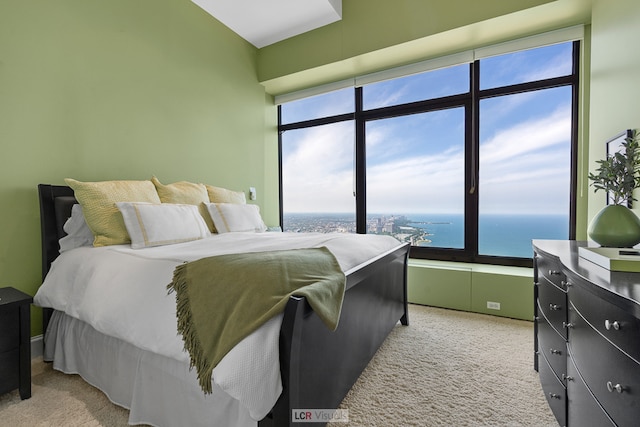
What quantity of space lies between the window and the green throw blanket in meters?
2.52

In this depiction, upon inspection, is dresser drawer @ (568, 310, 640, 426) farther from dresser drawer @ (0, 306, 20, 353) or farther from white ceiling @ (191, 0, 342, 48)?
white ceiling @ (191, 0, 342, 48)

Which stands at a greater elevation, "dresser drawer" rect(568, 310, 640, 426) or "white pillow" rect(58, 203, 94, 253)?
"white pillow" rect(58, 203, 94, 253)

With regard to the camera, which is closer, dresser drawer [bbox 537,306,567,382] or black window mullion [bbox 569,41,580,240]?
dresser drawer [bbox 537,306,567,382]

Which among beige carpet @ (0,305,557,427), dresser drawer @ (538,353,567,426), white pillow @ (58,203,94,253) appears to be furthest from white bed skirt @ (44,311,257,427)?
dresser drawer @ (538,353,567,426)

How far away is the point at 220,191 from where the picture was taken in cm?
299

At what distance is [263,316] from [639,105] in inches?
83.8

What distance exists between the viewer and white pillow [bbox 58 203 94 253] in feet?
6.48

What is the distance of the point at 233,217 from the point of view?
2674mm

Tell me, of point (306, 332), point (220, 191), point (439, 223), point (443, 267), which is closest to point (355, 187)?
point (439, 223)

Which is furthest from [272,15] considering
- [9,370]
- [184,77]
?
[9,370]

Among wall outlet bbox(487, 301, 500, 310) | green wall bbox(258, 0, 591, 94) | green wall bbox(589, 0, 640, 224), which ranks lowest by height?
wall outlet bbox(487, 301, 500, 310)

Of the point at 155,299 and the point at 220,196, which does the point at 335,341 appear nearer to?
the point at 155,299

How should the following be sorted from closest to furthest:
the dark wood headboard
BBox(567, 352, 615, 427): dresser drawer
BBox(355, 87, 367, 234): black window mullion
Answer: BBox(567, 352, 615, 427): dresser drawer < the dark wood headboard < BBox(355, 87, 367, 234): black window mullion

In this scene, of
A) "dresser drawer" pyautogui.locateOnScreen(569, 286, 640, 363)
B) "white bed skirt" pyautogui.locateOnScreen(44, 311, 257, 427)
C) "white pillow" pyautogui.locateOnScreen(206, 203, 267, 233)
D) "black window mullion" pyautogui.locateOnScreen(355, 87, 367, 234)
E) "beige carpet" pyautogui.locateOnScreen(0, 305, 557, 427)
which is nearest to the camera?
"dresser drawer" pyautogui.locateOnScreen(569, 286, 640, 363)
